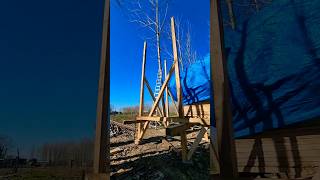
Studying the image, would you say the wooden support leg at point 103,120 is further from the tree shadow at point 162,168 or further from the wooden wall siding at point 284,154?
the tree shadow at point 162,168

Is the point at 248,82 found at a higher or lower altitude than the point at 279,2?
lower

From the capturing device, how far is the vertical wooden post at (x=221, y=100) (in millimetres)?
2109

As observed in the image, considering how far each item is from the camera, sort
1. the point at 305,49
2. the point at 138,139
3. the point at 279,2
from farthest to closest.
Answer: the point at 138,139, the point at 279,2, the point at 305,49

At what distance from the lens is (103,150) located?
8.33ft

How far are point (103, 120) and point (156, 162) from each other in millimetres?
4599

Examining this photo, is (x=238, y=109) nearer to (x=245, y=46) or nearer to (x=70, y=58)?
(x=245, y=46)

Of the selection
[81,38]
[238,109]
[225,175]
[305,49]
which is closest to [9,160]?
[81,38]

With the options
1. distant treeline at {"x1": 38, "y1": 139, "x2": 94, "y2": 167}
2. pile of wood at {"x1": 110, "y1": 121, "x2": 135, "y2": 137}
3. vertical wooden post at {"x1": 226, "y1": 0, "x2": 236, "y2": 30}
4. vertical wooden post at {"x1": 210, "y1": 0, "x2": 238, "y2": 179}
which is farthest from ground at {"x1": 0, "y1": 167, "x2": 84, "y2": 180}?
pile of wood at {"x1": 110, "y1": 121, "x2": 135, "y2": 137}

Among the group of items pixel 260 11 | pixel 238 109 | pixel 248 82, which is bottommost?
pixel 238 109

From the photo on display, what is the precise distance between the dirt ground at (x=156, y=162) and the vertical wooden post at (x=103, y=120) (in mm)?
3547

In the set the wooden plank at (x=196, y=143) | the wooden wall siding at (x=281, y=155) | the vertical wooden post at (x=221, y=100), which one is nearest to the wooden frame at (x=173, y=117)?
the wooden plank at (x=196, y=143)

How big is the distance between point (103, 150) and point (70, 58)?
1022mm

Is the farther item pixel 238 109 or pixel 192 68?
pixel 192 68

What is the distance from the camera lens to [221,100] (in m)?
2.25
